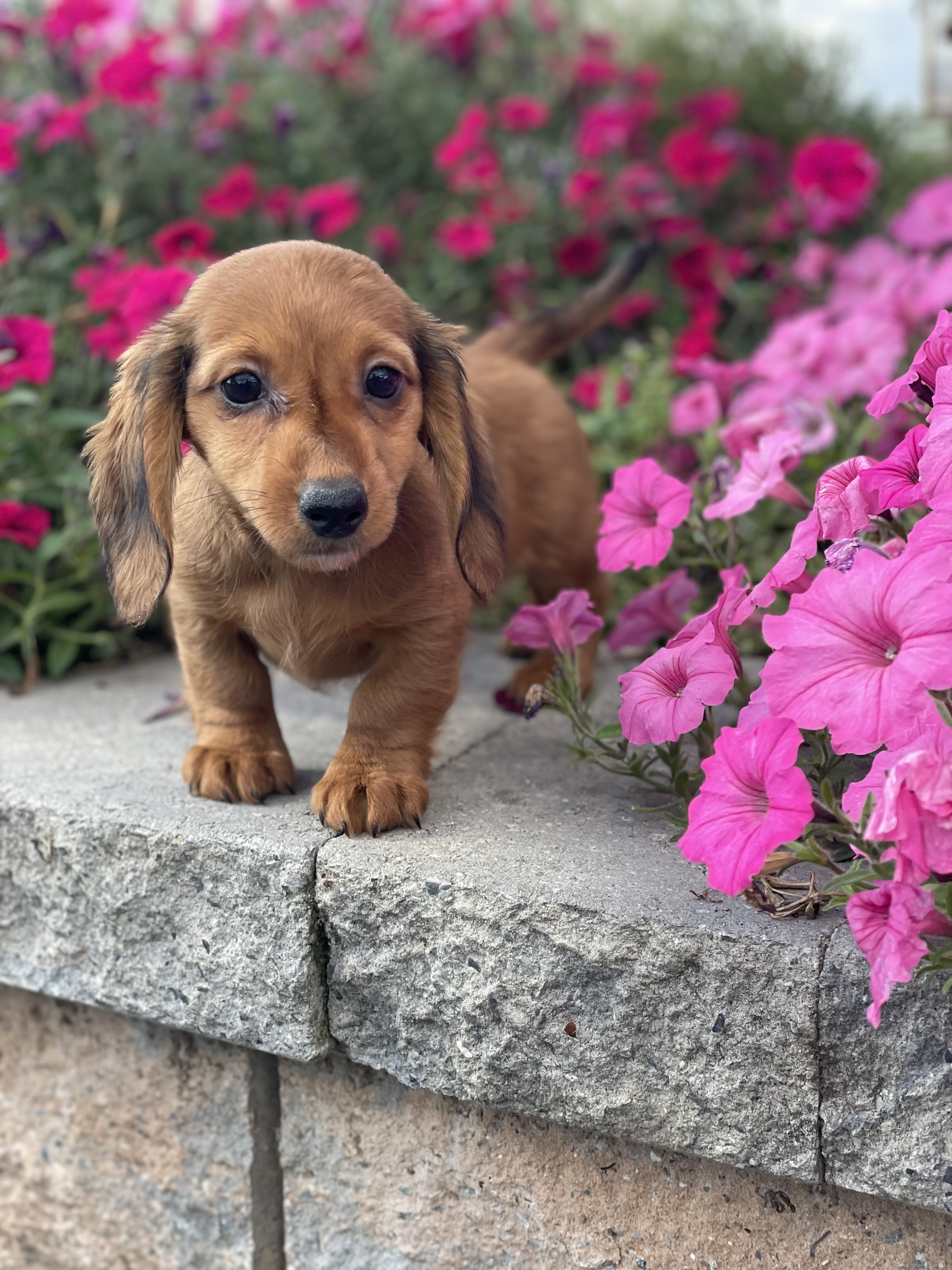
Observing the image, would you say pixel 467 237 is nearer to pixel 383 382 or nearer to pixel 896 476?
pixel 383 382

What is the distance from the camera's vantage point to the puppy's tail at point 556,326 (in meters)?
2.89

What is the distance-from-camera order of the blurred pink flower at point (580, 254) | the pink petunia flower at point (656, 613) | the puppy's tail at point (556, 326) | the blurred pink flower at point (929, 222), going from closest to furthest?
the pink petunia flower at point (656, 613)
the puppy's tail at point (556, 326)
the blurred pink flower at point (929, 222)
the blurred pink flower at point (580, 254)

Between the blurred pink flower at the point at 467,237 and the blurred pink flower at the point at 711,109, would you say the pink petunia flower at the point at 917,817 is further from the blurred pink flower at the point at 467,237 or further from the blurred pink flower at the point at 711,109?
the blurred pink flower at the point at 711,109

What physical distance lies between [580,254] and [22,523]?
2377 millimetres

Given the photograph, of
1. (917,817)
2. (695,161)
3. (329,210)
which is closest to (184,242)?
(329,210)

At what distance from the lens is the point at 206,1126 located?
6.74 feet

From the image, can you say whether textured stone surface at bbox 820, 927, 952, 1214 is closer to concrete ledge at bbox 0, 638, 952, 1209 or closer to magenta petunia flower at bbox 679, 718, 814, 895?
concrete ledge at bbox 0, 638, 952, 1209

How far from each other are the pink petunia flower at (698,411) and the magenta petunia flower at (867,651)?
1.63 metres

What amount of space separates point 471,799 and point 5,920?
832 millimetres

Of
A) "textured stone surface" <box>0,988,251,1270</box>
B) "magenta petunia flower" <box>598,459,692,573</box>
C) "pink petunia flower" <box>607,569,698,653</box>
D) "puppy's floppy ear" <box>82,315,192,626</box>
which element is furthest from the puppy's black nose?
"textured stone surface" <box>0,988,251,1270</box>

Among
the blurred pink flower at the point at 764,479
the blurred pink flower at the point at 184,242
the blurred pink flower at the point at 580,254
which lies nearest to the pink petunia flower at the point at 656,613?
the blurred pink flower at the point at 764,479

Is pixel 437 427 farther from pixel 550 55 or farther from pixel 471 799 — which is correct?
pixel 550 55

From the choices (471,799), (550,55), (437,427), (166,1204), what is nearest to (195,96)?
(550,55)

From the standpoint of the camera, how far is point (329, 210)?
11.9 ft
